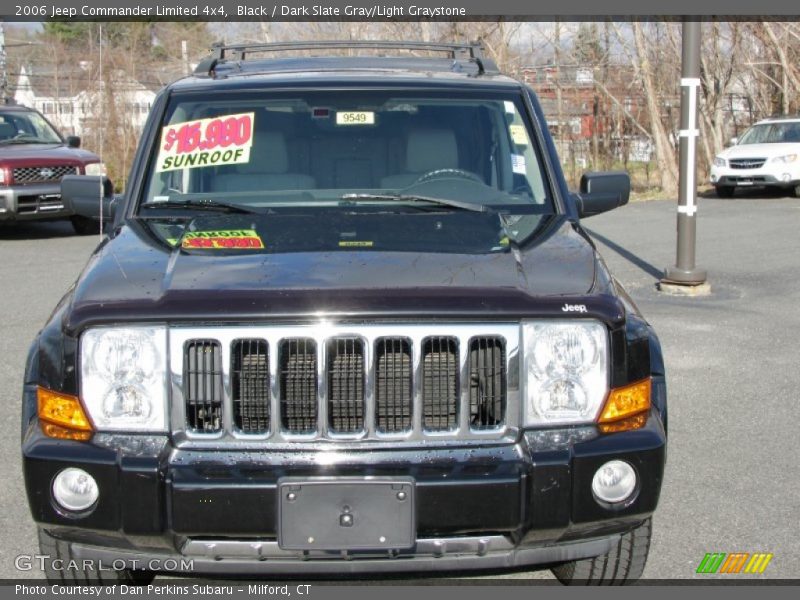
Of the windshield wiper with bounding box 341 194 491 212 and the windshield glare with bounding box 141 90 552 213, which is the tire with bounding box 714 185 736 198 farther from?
the windshield wiper with bounding box 341 194 491 212

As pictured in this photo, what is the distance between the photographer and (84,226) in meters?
15.5

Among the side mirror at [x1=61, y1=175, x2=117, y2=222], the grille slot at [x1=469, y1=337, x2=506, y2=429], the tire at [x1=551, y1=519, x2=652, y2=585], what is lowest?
the tire at [x1=551, y1=519, x2=652, y2=585]

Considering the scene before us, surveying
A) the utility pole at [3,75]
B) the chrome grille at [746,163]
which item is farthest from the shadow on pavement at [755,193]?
the utility pole at [3,75]

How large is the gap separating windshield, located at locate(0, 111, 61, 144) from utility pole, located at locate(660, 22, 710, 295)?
30.5ft

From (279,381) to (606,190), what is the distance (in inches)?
89.4

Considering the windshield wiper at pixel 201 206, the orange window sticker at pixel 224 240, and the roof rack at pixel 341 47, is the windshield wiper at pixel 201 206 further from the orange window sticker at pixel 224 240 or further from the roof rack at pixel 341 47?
the roof rack at pixel 341 47

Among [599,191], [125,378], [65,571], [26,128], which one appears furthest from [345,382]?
[26,128]

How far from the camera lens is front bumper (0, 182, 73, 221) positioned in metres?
14.5

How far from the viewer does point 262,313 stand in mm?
3268

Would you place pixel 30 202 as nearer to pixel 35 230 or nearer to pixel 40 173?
pixel 40 173

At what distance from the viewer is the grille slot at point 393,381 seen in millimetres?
3307

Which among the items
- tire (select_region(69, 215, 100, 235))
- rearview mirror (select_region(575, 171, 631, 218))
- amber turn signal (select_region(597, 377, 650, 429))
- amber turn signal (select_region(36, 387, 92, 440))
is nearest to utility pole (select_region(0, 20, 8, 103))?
tire (select_region(69, 215, 100, 235))

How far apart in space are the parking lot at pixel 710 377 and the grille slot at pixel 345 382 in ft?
4.30

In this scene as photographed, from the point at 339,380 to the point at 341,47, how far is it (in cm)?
289
